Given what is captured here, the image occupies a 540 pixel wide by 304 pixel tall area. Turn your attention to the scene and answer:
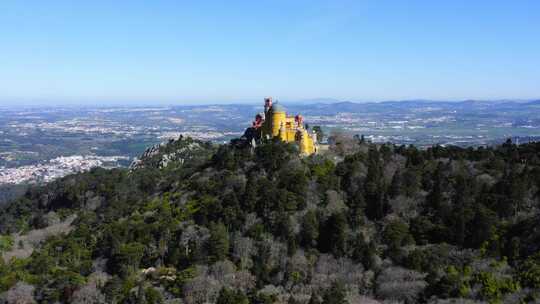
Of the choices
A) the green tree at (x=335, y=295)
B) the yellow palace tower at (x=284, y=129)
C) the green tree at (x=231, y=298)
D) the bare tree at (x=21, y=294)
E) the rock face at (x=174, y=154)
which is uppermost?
the yellow palace tower at (x=284, y=129)

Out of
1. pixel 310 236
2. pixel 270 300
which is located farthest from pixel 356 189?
pixel 270 300

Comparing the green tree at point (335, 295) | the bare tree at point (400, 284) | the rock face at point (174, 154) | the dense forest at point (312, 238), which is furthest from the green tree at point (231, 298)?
the rock face at point (174, 154)

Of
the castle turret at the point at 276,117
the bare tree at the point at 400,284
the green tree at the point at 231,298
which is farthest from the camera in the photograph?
the castle turret at the point at 276,117

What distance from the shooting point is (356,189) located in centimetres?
3750

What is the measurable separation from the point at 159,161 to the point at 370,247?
38.6m

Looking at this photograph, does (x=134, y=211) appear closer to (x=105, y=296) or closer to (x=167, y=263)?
(x=167, y=263)

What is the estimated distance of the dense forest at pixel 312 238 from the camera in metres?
28.4

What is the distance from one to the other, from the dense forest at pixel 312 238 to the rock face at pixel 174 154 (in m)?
18.1

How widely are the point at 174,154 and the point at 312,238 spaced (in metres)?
35.9

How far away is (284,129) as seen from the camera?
4488cm

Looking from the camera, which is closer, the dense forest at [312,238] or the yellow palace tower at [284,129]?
the dense forest at [312,238]

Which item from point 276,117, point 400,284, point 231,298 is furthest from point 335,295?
point 276,117

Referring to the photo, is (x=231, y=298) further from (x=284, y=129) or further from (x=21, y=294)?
(x=284, y=129)

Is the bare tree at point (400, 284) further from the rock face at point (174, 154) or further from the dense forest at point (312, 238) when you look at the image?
the rock face at point (174, 154)
